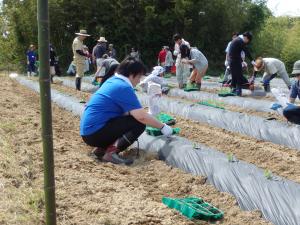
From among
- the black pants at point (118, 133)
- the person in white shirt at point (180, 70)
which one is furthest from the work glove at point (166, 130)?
the person in white shirt at point (180, 70)

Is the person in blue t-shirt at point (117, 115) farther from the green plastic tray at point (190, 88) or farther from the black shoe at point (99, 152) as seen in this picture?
the green plastic tray at point (190, 88)

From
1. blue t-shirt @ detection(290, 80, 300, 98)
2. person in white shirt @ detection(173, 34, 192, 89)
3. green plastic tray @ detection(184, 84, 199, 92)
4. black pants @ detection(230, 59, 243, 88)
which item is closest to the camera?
blue t-shirt @ detection(290, 80, 300, 98)

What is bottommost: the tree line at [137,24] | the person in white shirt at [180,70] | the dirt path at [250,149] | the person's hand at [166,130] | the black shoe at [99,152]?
the dirt path at [250,149]

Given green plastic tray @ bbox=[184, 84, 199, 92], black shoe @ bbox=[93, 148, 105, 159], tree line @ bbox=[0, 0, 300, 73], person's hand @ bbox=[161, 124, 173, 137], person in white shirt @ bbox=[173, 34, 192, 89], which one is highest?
A: tree line @ bbox=[0, 0, 300, 73]

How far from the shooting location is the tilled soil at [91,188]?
9.13ft

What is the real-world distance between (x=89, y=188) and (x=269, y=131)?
3.09m

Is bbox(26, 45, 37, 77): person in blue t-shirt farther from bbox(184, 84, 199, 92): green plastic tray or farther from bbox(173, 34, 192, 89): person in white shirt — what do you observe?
bbox(184, 84, 199, 92): green plastic tray

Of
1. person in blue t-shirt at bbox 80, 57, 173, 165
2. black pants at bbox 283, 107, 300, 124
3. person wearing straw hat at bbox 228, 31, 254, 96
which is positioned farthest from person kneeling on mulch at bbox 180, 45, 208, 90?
person in blue t-shirt at bbox 80, 57, 173, 165

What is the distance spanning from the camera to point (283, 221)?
2896 millimetres

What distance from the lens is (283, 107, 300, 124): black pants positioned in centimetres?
546

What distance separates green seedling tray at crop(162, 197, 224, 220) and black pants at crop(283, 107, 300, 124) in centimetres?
274

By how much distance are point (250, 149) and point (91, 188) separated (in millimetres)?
2262

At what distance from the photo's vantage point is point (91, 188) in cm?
335

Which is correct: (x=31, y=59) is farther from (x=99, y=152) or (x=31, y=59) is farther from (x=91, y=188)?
(x=91, y=188)
